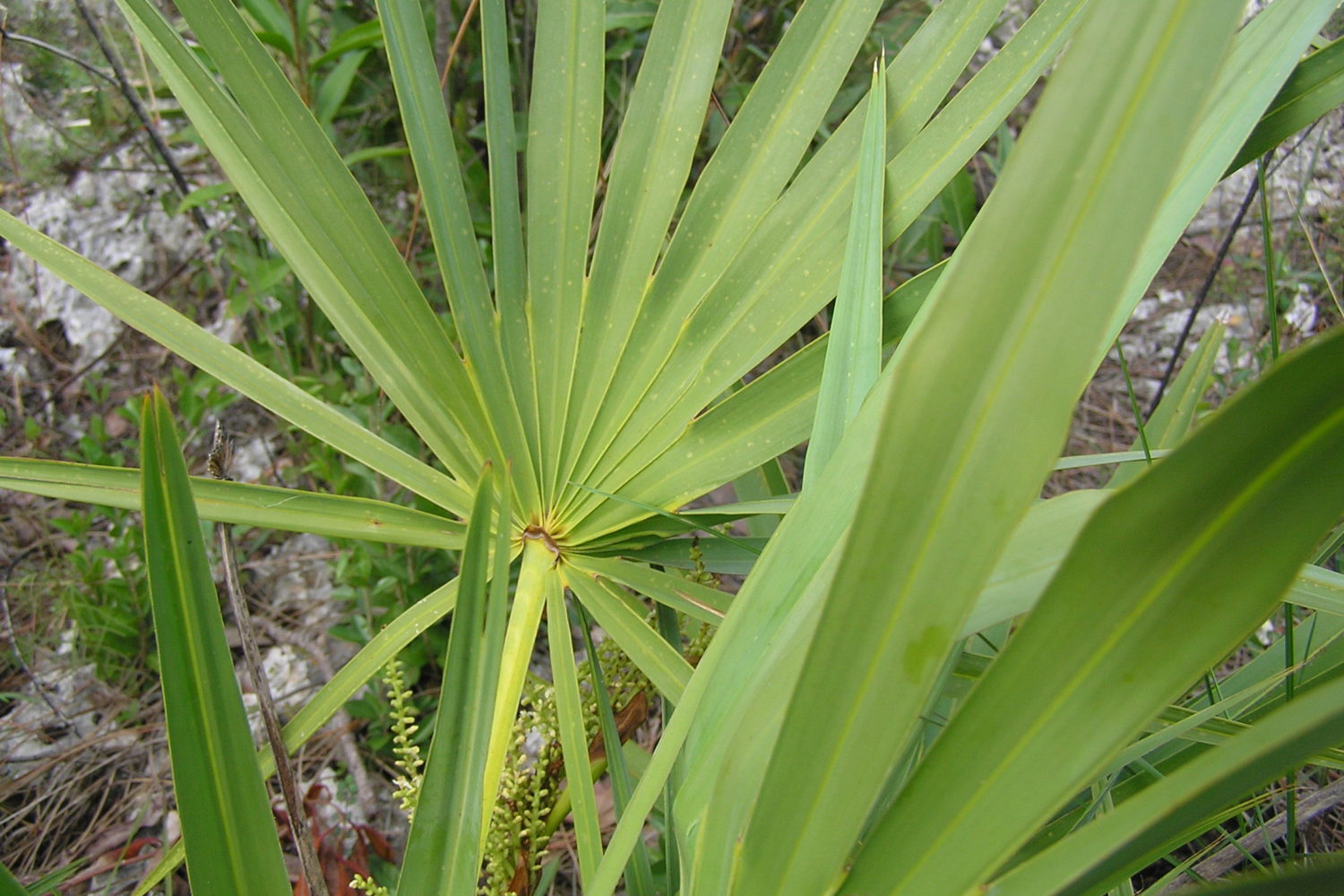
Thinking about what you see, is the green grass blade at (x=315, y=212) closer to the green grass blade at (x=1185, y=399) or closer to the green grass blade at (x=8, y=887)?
the green grass blade at (x=8, y=887)

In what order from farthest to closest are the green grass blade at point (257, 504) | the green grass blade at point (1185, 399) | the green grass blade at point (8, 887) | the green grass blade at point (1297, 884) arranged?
1. the green grass blade at point (1185, 399)
2. the green grass blade at point (257, 504)
3. the green grass blade at point (8, 887)
4. the green grass blade at point (1297, 884)

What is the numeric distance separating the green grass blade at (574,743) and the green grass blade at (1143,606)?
0.32m

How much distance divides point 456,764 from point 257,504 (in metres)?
0.34

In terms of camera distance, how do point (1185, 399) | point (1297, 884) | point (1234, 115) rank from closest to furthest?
point (1297, 884) → point (1234, 115) → point (1185, 399)

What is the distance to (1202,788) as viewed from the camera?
0.65 feet

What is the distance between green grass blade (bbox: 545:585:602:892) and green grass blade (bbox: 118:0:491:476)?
7.6 inches

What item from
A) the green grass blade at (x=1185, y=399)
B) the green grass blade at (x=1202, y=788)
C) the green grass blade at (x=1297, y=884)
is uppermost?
the green grass blade at (x=1185, y=399)

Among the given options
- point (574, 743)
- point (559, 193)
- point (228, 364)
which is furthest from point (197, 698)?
point (559, 193)

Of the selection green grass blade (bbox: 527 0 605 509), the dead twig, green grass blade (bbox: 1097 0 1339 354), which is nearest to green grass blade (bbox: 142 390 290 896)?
the dead twig

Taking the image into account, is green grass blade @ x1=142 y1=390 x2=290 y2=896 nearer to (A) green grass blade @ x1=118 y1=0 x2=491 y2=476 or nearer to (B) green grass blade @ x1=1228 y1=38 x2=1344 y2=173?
(A) green grass blade @ x1=118 y1=0 x2=491 y2=476

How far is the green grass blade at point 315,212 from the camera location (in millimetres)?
586

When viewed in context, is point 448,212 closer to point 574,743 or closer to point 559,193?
point 559,193

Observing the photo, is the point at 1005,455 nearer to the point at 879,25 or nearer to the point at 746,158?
the point at 746,158

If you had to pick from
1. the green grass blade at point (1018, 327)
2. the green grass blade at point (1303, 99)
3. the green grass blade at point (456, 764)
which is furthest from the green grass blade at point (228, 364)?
the green grass blade at point (1303, 99)
